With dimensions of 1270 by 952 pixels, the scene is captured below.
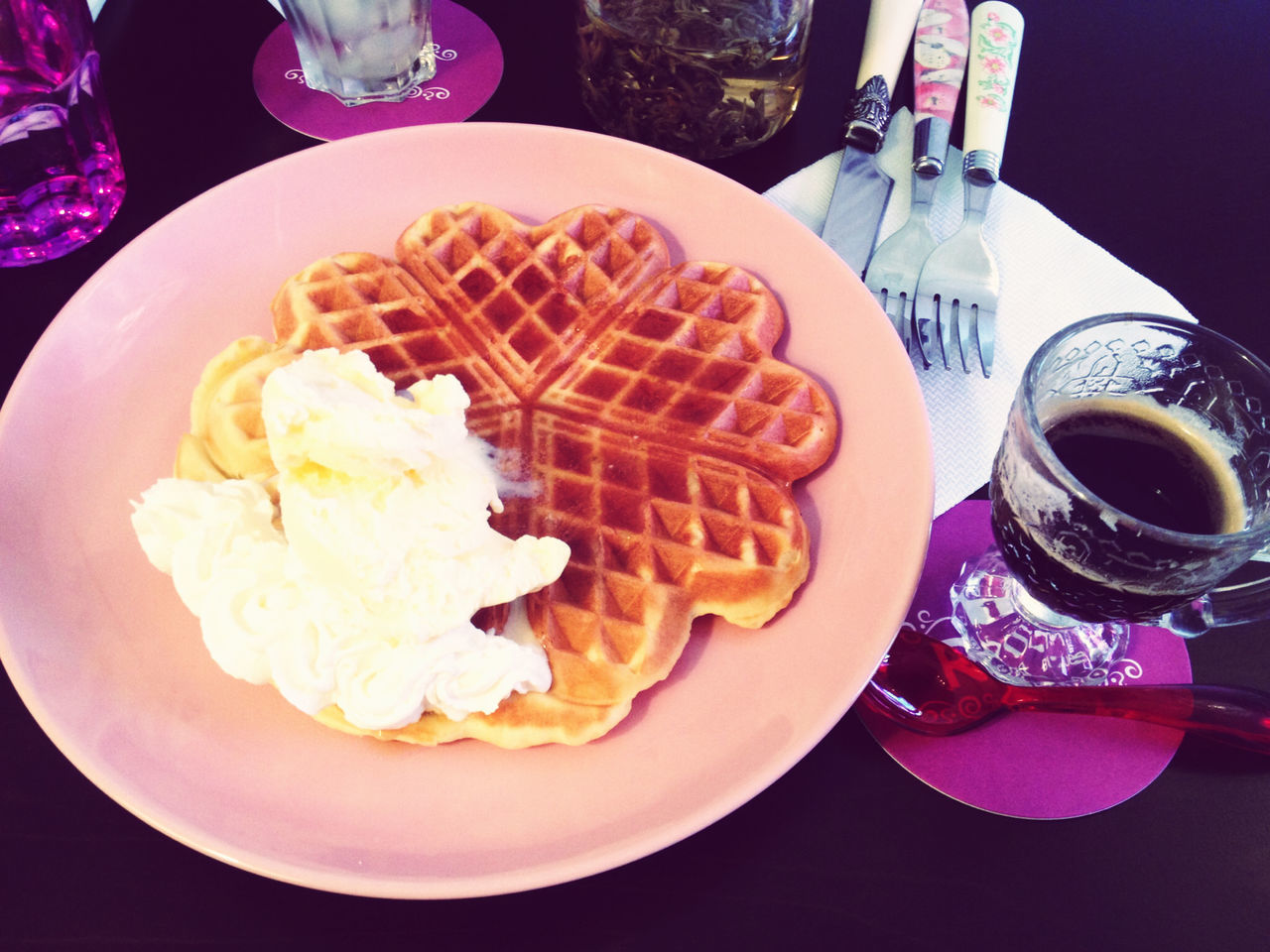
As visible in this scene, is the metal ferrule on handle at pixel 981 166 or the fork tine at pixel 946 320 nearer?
the fork tine at pixel 946 320

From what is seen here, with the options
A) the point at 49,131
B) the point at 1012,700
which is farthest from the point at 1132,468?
the point at 49,131

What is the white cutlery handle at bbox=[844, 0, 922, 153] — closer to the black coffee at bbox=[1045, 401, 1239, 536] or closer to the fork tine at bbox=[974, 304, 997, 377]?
the fork tine at bbox=[974, 304, 997, 377]

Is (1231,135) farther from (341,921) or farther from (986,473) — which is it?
(341,921)

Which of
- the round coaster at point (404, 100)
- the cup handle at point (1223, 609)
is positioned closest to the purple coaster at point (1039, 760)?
the cup handle at point (1223, 609)

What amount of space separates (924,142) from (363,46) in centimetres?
93

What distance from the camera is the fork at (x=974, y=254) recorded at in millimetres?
1381

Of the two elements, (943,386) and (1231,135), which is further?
(1231,135)

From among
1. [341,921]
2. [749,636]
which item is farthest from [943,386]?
[341,921]

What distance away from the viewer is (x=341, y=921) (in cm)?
94

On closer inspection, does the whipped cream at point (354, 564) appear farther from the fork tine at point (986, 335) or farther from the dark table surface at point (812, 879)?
the fork tine at point (986, 335)

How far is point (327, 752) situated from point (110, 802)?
24cm

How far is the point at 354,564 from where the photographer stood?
3.25ft

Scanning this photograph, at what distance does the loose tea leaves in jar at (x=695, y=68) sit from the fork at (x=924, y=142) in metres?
0.22

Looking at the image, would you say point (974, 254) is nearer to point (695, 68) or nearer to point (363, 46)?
point (695, 68)
